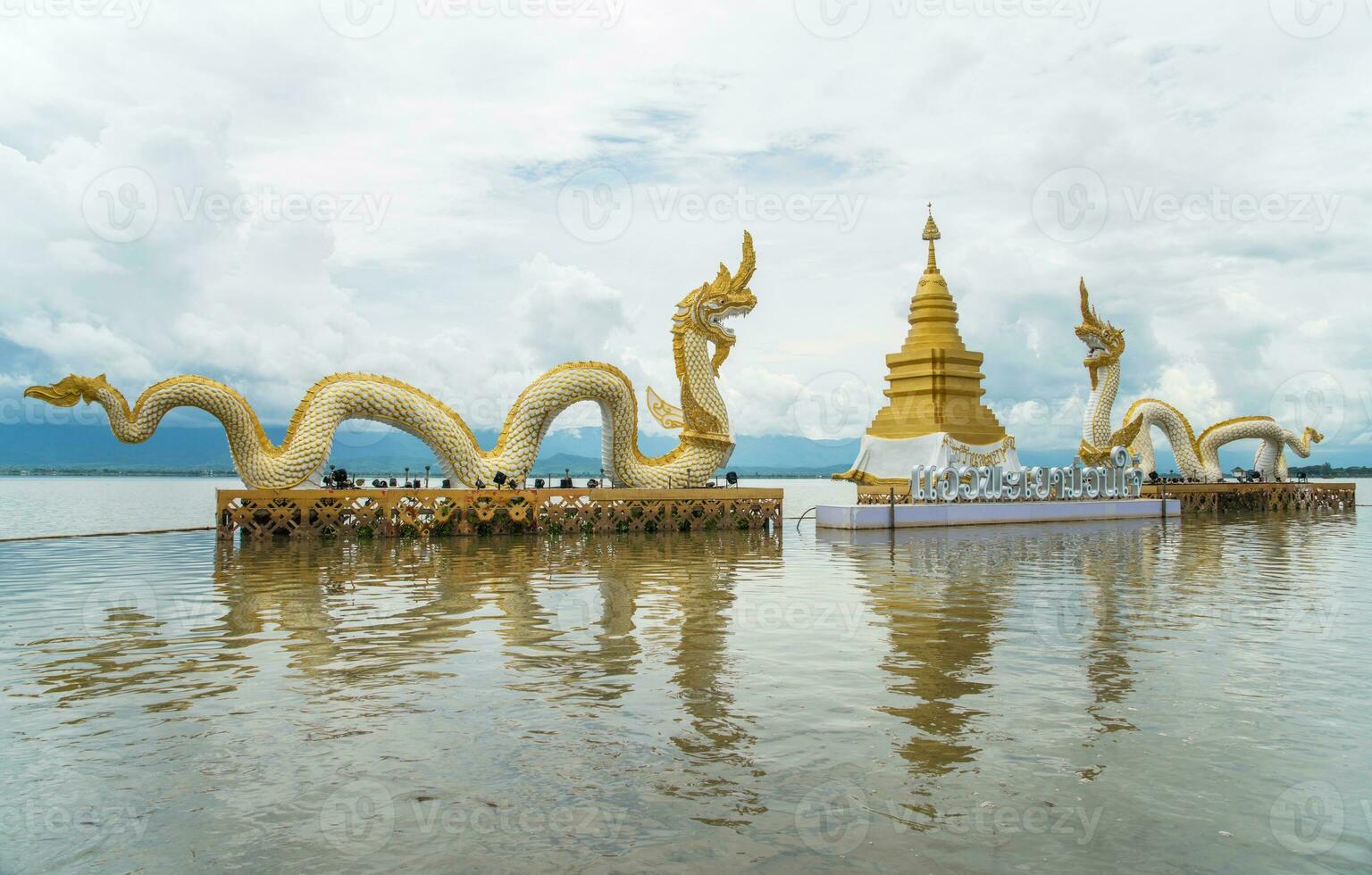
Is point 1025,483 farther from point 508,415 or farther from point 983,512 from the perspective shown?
point 508,415

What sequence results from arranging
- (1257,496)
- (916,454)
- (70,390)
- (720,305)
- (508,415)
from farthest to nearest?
(1257,496), (916,454), (720,305), (508,415), (70,390)

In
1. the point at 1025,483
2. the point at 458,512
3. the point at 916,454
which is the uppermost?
the point at 916,454

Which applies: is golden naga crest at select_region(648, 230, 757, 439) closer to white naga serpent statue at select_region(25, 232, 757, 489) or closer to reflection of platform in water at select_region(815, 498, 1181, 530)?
white naga serpent statue at select_region(25, 232, 757, 489)

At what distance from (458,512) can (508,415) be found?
2.94 m

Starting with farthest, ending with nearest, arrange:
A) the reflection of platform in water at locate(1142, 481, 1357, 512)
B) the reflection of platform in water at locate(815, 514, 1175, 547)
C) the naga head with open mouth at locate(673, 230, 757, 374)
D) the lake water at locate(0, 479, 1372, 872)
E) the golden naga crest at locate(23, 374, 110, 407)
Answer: the reflection of platform in water at locate(1142, 481, 1357, 512) < the naga head with open mouth at locate(673, 230, 757, 374) < the reflection of platform in water at locate(815, 514, 1175, 547) < the golden naga crest at locate(23, 374, 110, 407) < the lake water at locate(0, 479, 1372, 872)

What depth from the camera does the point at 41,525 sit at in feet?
112

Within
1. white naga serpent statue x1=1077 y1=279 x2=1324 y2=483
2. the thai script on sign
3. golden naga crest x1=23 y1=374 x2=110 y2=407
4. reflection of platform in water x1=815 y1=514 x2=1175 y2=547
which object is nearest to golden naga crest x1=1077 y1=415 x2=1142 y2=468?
A: white naga serpent statue x1=1077 y1=279 x2=1324 y2=483

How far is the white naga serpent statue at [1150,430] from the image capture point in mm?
43812

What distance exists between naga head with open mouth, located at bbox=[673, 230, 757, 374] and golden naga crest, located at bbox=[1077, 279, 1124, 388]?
22.1 m

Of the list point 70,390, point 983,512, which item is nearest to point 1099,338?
point 983,512

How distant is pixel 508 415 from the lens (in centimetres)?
2608

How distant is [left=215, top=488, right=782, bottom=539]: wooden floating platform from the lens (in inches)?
934

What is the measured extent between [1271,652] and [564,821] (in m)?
7.99

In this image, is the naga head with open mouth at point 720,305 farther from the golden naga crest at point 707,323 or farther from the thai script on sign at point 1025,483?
the thai script on sign at point 1025,483
